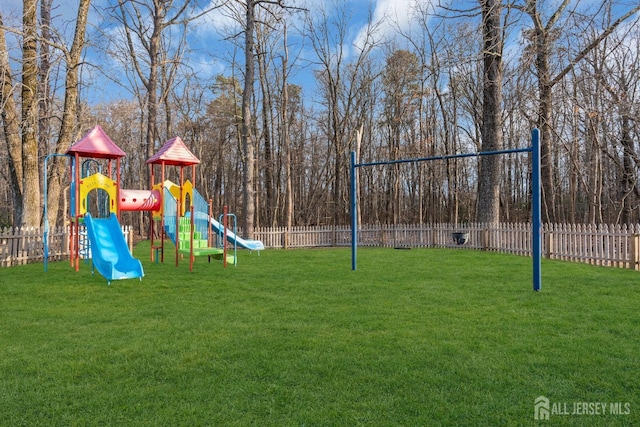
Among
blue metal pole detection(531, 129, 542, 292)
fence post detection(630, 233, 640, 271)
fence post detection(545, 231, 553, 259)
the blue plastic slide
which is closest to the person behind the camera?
blue metal pole detection(531, 129, 542, 292)

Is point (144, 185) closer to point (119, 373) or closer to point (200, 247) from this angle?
point (200, 247)

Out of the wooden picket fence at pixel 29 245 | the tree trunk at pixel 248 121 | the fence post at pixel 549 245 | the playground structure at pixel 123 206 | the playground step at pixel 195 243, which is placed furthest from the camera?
the tree trunk at pixel 248 121

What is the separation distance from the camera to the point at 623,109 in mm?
13172

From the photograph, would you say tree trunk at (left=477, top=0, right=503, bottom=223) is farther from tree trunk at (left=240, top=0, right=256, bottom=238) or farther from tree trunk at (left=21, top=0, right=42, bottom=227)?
tree trunk at (left=21, top=0, right=42, bottom=227)

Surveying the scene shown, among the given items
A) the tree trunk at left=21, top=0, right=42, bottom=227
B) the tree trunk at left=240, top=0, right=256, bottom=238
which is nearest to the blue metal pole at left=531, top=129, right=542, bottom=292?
the tree trunk at left=240, top=0, right=256, bottom=238

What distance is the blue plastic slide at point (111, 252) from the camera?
8336mm

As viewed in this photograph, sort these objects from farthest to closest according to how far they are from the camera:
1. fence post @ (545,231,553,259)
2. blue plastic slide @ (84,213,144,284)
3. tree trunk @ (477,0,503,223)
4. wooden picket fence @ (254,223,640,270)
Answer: tree trunk @ (477,0,503,223)
fence post @ (545,231,553,259)
wooden picket fence @ (254,223,640,270)
blue plastic slide @ (84,213,144,284)

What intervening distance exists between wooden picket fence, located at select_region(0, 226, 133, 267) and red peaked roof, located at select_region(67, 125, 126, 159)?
2625 mm

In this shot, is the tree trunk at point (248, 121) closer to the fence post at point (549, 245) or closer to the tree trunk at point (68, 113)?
the tree trunk at point (68, 113)

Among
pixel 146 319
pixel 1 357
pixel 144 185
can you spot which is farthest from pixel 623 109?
pixel 144 185

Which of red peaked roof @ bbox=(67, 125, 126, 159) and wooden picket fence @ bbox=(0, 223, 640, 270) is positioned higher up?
red peaked roof @ bbox=(67, 125, 126, 159)

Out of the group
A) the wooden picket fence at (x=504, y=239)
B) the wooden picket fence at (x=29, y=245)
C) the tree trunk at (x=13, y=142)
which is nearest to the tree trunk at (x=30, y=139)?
the tree trunk at (x=13, y=142)

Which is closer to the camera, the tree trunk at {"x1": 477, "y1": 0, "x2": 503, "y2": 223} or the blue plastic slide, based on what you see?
the blue plastic slide

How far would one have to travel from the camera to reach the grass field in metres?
2.98
